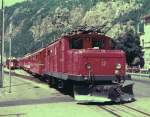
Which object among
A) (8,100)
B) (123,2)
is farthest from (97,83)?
(123,2)

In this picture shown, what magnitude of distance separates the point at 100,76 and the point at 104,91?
2.73 ft

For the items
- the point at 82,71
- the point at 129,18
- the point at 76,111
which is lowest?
the point at 76,111

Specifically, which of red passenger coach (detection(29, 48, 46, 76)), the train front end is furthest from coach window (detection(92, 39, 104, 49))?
red passenger coach (detection(29, 48, 46, 76))

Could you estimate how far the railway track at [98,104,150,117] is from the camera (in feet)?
61.2

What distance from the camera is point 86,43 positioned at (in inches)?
993

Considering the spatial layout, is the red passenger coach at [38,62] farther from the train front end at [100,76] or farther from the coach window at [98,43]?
the train front end at [100,76]

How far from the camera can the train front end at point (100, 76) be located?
23141 millimetres

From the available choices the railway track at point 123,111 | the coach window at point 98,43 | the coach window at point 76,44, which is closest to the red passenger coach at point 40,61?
the coach window at point 76,44

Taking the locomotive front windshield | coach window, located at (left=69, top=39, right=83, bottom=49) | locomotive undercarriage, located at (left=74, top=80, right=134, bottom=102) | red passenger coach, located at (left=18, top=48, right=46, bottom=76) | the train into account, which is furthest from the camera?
red passenger coach, located at (left=18, top=48, right=46, bottom=76)

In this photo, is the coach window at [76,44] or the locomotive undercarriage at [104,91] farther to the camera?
the coach window at [76,44]

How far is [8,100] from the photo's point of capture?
2647cm

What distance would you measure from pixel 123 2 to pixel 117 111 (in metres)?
179

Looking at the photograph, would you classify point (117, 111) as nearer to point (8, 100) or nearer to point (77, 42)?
point (77, 42)

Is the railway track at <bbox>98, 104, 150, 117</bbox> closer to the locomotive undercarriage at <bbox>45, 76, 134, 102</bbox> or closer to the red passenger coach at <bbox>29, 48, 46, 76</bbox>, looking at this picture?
the locomotive undercarriage at <bbox>45, 76, 134, 102</bbox>
